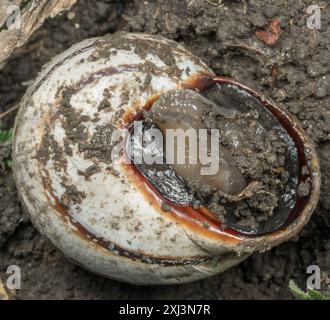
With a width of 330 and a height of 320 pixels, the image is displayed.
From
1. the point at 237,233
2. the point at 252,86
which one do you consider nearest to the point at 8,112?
the point at 252,86

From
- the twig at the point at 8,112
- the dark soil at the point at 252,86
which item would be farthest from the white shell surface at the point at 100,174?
the twig at the point at 8,112

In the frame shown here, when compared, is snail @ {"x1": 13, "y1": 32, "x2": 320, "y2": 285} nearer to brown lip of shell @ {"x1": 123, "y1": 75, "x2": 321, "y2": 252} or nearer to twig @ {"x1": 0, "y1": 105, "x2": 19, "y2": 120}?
brown lip of shell @ {"x1": 123, "y1": 75, "x2": 321, "y2": 252}

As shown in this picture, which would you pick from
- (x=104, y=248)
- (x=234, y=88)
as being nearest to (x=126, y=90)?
(x=234, y=88)

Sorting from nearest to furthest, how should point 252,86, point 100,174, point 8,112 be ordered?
point 100,174
point 252,86
point 8,112

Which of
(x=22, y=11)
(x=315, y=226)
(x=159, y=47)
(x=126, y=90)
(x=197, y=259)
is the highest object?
(x=22, y=11)

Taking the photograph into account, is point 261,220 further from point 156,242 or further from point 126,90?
point 126,90

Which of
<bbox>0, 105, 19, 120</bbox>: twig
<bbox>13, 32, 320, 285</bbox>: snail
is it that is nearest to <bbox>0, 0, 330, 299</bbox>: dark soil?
<bbox>0, 105, 19, 120</bbox>: twig

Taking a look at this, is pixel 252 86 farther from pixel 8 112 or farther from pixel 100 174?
pixel 8 112
